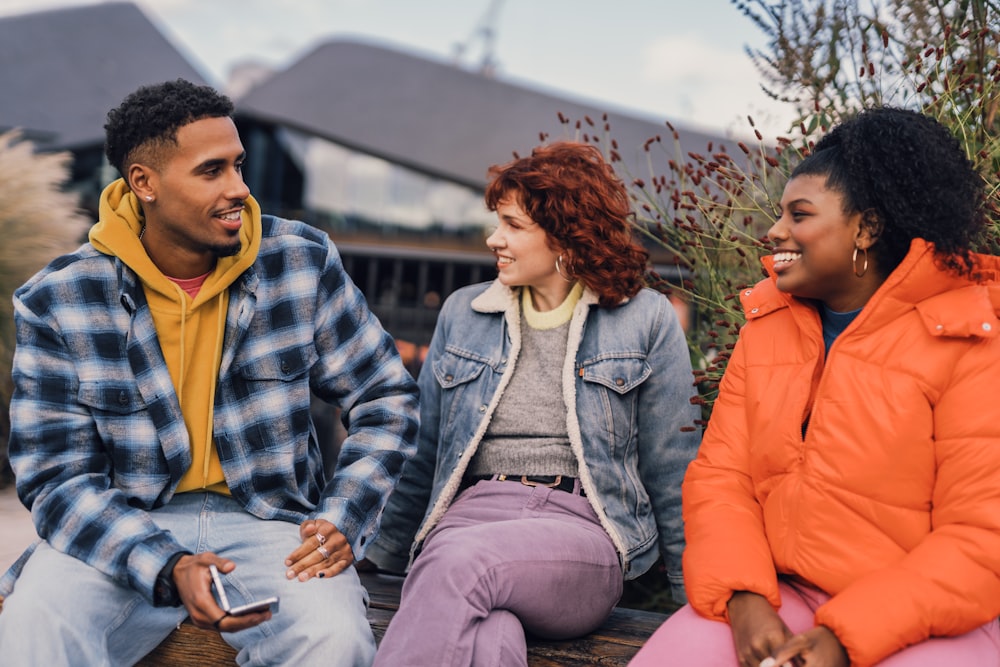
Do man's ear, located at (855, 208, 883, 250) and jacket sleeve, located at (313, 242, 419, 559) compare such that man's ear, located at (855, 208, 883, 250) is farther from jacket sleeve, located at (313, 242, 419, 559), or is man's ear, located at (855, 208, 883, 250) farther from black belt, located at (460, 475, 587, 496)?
jacket sleeve, located at (313, 242, 419, 559)

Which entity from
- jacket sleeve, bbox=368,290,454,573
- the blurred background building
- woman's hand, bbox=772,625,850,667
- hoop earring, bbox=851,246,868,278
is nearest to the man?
jacket sleeve, bbox=368,290,454,573

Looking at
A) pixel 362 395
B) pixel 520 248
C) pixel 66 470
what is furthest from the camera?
pixel 520 248

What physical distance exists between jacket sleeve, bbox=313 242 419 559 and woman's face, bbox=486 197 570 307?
1.42ft

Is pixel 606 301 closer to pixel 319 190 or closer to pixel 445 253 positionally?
pixel 445 253

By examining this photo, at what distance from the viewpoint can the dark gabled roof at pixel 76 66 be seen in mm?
20672

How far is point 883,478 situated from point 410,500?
1451 mm

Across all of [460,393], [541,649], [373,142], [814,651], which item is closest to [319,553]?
[541,649]

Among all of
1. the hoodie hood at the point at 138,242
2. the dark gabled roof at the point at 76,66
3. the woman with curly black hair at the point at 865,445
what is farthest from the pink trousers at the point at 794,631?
the dark gabled roof at the point at 76,66

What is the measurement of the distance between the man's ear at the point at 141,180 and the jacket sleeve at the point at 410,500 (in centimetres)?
100

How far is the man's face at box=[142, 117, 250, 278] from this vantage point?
233 cm

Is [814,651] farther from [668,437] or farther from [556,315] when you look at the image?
[556,315]

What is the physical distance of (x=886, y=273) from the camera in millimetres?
2053

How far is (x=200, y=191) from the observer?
2.33m

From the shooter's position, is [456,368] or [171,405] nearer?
[171,405]
